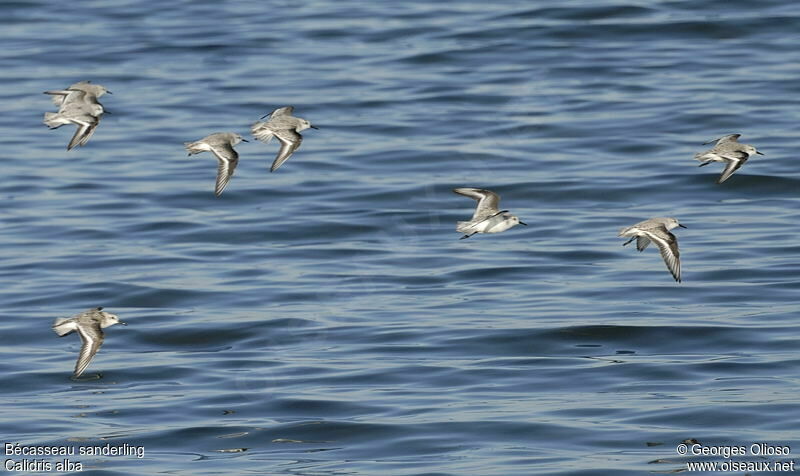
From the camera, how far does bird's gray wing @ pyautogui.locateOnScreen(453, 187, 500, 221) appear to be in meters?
14.8

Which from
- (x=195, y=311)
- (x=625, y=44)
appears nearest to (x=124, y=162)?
(x=195, y=311)

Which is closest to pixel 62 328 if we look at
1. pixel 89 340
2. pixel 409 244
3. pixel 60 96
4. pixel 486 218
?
pixel 89 340

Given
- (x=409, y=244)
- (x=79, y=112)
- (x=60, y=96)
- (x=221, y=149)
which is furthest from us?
(x=409, y=244)

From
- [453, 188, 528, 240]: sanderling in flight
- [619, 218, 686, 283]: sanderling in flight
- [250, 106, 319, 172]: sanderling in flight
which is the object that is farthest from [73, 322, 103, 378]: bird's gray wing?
[619, 218, 686, 283]: sanderling in flight

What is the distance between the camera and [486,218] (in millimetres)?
14688

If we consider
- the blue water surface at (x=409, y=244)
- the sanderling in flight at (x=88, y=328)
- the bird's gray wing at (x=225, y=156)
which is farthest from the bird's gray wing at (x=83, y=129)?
the blue water surface at (x=409, y=244)

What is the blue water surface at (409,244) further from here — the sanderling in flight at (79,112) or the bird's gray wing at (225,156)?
the sanderling in flight at (79,112)

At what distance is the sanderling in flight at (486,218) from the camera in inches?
576

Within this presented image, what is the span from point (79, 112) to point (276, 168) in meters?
2.33

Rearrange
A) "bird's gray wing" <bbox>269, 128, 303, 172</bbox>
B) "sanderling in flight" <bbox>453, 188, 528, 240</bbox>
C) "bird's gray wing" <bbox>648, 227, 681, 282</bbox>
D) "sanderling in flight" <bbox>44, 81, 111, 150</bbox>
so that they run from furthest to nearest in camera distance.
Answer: "sanderling in flight" <bbox>44, 81, 111, 150</bbox> < "bird's gray wing" <bbox>269, 128, 303, 172</bbox> < "sanderling in flight" <bbox>453, 188, 528, 240</bbox> < "bird's gray wing" <bbox>648, 227, 681, 282</bbox>

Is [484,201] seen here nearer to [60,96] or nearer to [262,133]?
[262,133]

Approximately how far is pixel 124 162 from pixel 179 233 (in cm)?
408

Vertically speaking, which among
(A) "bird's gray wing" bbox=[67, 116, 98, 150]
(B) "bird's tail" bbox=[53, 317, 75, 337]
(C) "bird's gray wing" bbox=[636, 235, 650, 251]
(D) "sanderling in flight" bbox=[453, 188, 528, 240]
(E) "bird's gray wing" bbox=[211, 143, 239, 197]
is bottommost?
(B) "bird's tail" bbox=[53, 317, 75, 337]

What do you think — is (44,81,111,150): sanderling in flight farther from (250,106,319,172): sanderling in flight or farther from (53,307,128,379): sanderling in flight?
(53,307,128,379): sanderling in flight
